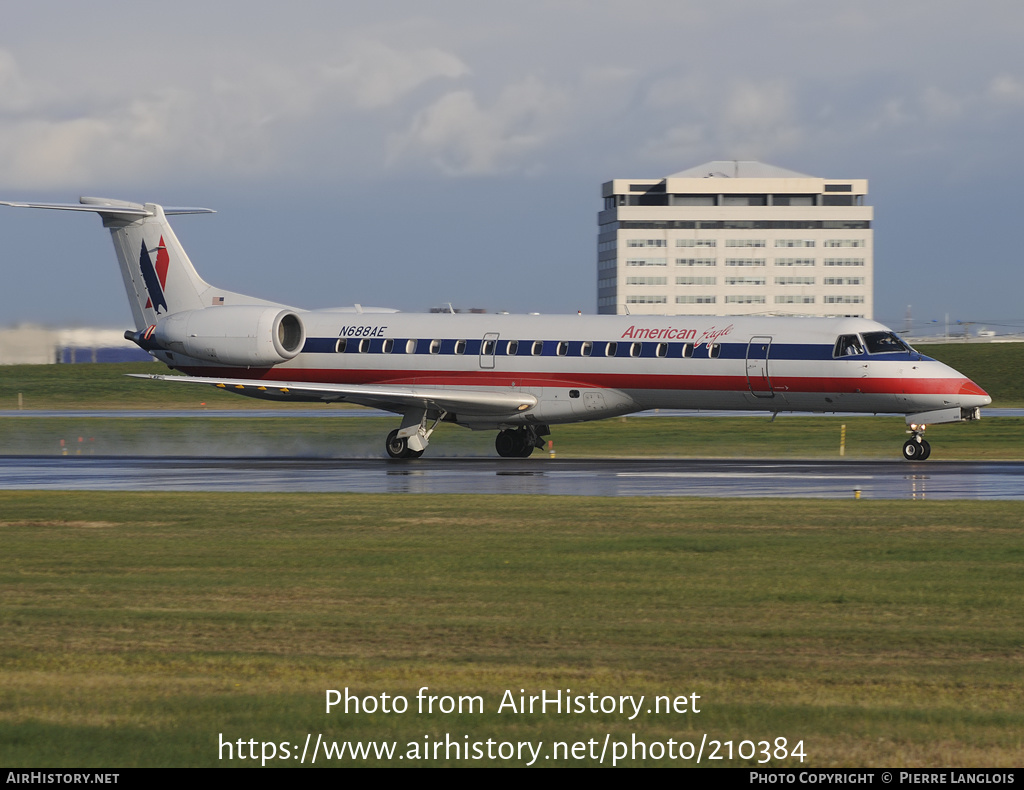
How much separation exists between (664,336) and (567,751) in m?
27.0

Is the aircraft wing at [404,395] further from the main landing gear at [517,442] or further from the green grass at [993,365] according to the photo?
the green grass at [993,365]

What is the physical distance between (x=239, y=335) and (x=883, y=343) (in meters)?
17.0

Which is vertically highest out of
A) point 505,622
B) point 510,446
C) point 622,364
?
point 622,364

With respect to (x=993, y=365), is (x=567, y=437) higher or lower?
lower

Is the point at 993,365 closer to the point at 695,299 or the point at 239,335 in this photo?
the point at 239,335

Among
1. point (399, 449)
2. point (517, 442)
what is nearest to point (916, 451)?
point (517, 442)

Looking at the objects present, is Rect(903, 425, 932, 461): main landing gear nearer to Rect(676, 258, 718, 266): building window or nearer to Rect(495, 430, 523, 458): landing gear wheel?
Rect(495, 430, 523, 458): landing gear wheel

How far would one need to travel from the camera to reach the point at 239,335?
37594 mm

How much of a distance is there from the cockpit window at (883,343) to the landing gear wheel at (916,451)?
251 centimetres

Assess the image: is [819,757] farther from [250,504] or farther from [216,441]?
[216,441]

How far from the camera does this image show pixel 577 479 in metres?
28.1

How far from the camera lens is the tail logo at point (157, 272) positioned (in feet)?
132

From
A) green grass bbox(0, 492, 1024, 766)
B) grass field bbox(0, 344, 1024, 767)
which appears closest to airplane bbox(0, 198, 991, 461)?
grass field bbox(0, 344, 1024, 767)
